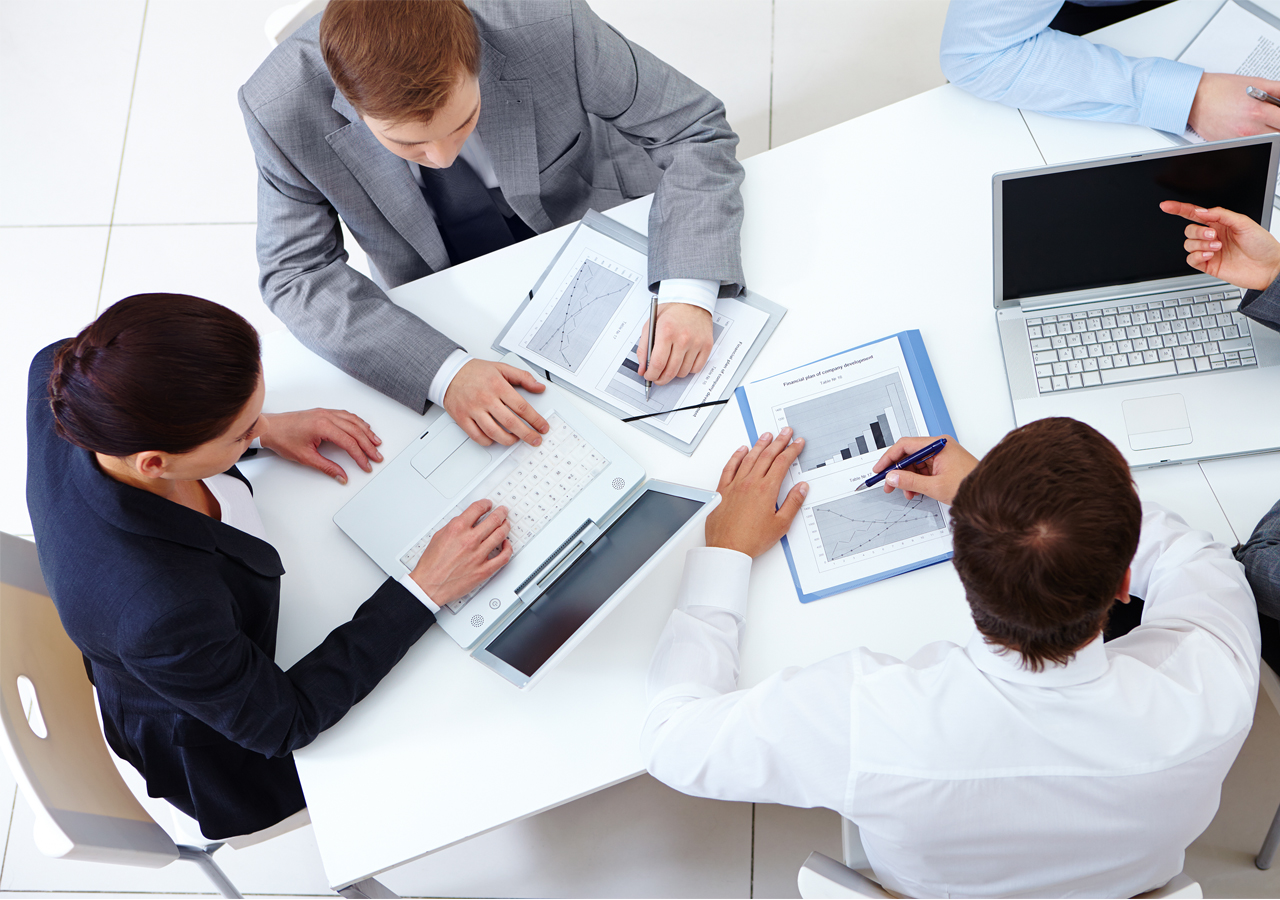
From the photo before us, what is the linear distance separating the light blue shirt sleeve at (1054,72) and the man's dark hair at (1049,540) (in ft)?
2.45

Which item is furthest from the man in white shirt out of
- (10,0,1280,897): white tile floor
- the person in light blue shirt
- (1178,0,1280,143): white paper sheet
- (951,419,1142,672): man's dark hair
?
(10,0,1280,897): white tile floor

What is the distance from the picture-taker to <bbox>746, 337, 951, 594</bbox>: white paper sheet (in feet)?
3.80

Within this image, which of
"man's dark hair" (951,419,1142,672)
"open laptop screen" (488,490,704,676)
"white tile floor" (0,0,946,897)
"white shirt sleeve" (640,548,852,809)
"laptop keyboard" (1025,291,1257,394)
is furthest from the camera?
"white tile floor" (0,0,946,897)

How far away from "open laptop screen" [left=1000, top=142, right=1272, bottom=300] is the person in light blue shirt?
27 cm

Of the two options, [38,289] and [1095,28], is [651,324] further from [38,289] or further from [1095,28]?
[38,289]

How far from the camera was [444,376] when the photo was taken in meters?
1.29

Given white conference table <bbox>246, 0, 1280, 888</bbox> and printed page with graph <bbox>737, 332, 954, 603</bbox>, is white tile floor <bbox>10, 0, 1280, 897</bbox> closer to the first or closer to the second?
white conference table <bbox>246, 0, 1280, 888</bbox>

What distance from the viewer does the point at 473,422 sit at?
4.13 feet

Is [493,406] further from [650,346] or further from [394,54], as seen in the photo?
[394,54]

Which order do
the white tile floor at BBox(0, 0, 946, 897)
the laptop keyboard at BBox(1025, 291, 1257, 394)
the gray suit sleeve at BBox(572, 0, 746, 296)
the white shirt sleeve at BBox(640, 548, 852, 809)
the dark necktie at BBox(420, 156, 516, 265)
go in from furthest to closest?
1. the white tile floor at BBox(0, 0, 946, 897)
2. the dark necktie at BBox(420, 156, 516, 265)
3. the gray suit sleeve at BBox(572, 0, 746, 296)
4. the laptop keyboard at BBox(1025, 291, 1257, 394)
5. the white shirt sleeve at BBox(640, 548, 852, 809)

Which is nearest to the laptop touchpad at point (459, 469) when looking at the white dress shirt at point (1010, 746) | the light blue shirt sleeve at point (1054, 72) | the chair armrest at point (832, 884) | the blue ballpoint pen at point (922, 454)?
the white dress shirt at point (1010, 746)

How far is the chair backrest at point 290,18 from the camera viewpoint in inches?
55.2

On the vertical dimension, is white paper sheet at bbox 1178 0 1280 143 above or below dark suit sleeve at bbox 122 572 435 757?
above

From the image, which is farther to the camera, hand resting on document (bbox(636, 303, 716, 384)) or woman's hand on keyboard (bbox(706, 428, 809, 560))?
hand resting on document (bbox(636, 303, 716, 384))
